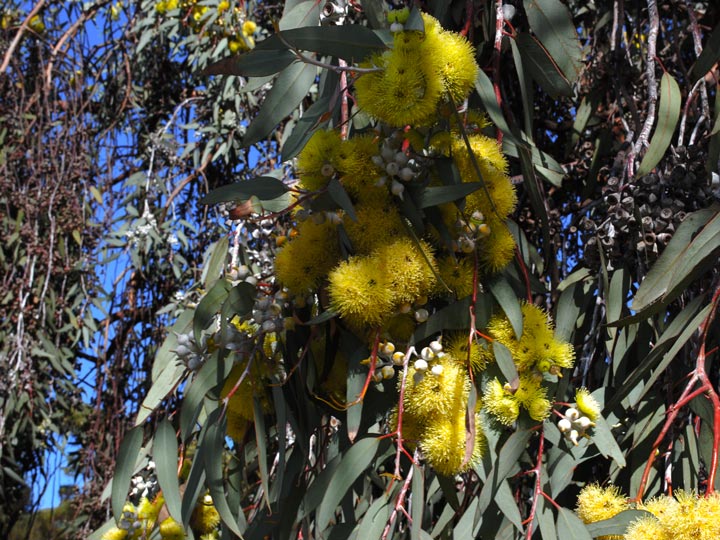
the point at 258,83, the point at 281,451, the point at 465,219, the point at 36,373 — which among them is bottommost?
the point at 36,373

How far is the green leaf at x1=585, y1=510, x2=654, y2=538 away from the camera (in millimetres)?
933

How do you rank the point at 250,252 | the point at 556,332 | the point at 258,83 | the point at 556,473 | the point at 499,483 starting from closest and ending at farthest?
the point at 499,483, the point at 556,473, the point at 556,332, the point at 258,83, the point at 250,252

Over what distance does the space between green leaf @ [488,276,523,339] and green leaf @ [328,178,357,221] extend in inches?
8.4

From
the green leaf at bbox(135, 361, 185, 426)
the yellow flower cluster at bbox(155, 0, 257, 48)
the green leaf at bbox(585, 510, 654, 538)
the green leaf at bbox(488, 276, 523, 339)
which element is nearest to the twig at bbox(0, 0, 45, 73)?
the yellow flower cluster at bbox(155, 0, 257, 48)

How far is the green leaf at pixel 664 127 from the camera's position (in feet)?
4.05

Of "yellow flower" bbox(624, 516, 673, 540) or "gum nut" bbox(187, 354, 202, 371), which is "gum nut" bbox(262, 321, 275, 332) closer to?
"gum nut" bbox(187, 354, 202, 371)

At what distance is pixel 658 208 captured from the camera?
1.28 m

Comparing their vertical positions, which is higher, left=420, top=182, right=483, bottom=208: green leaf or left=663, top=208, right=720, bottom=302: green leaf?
left=420, top=182, right=483, bottom=208: green leaf

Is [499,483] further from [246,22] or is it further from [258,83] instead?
[246,22]

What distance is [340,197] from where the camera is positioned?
974 mm

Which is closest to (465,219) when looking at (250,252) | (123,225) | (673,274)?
(673,274)

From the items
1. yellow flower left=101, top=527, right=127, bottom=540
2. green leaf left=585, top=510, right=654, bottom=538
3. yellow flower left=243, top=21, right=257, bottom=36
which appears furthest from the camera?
yellow flower left=243, top=21, right=257, bottom=36

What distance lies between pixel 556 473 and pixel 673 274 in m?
0.29

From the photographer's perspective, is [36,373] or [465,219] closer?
[465,219]
